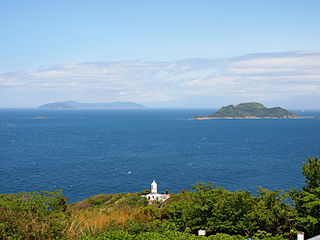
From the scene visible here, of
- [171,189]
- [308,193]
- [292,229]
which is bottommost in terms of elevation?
[171,189]

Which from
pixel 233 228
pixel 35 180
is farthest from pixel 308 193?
pixel 35 180

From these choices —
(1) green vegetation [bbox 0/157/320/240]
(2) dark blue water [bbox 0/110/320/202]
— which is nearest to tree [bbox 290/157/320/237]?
(1) green vegetation [bbox 0/157/320/240]

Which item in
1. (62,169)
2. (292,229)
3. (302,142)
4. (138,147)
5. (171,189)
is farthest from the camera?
(302,142)

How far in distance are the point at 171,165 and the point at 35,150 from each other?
117 ft

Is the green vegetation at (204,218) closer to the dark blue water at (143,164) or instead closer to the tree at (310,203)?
the tree at (310,203)

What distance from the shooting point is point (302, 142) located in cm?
8338

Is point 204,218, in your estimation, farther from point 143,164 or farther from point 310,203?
point 143,164

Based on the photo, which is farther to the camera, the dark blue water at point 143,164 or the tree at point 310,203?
the dark blue water at point 143,164

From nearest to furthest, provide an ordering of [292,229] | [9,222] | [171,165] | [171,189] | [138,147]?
[9,222] → [292,229] → [171,189] → [171,165] → [138,147]

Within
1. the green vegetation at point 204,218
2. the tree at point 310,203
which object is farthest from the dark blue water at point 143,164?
the tree at point 310,203

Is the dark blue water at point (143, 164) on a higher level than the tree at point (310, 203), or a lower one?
lower

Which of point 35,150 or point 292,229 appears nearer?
point 292,229

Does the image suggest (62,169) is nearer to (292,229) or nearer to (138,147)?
(138,147)

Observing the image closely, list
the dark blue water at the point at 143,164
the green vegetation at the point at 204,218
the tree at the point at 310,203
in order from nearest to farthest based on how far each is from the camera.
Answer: the green vegetation at the point at 204,218 < the tree at the point at 310,203 < the dark blue water at the point at 143,164
